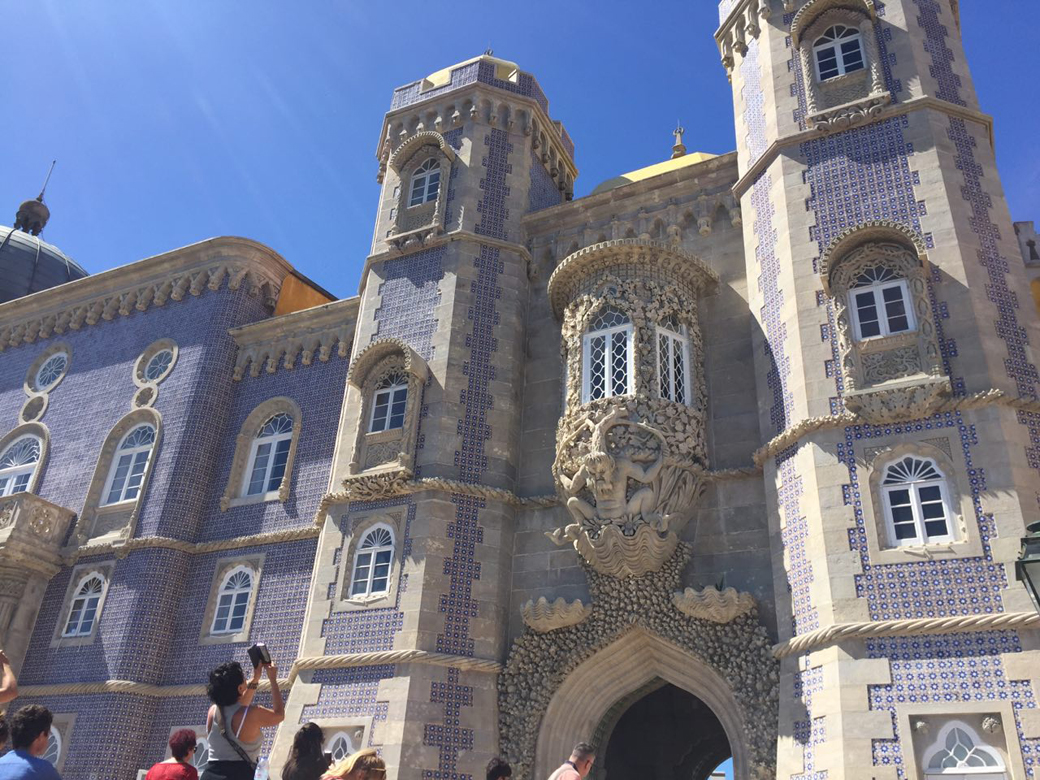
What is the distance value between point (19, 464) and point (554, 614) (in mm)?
15433

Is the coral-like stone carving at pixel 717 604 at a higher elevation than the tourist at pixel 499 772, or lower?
higher

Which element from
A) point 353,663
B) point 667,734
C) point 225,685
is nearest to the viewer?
point 225,685

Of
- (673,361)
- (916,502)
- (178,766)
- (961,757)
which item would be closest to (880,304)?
(916,502)

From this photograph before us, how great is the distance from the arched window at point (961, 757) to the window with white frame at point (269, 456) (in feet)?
42.9

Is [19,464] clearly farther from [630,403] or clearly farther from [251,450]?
[630,403]

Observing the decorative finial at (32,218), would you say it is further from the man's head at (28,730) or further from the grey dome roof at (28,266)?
the man's head at (28,730)

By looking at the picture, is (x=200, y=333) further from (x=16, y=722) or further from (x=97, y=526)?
(x=16, y=722)

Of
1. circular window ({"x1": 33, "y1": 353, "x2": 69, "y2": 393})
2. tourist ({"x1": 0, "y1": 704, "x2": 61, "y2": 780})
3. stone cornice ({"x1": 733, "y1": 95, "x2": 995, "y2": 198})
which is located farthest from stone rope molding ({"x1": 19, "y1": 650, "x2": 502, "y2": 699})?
stone cornice ({"x1": 733, "y1": 95, "x2": 995, "y2": 198})

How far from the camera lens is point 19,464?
72.7 feet

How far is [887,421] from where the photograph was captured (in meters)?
12.2

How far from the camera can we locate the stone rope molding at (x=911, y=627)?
10406 millimetres

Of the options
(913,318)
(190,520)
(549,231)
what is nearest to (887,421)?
(913,318)

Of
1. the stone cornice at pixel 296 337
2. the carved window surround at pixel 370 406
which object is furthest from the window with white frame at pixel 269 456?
the carved window surround at pixel 370 406

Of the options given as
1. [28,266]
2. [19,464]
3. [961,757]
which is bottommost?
[961,757]
